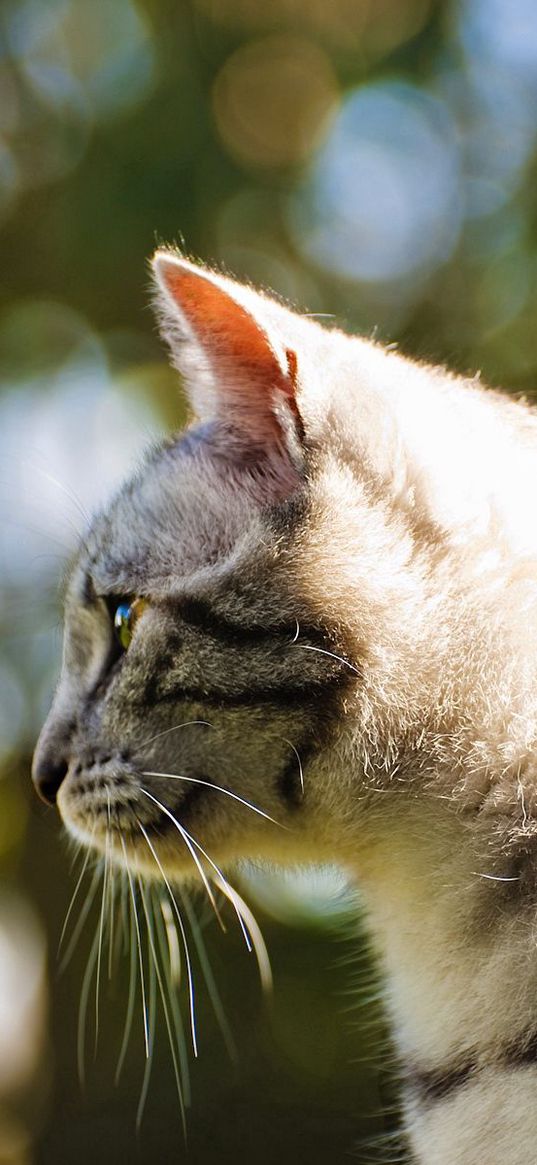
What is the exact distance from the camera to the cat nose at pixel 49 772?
0.89m

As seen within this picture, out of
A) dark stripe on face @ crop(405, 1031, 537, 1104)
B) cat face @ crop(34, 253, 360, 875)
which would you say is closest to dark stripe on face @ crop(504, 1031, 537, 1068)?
dark stripe on face @ crop(405, 1031, 537, 1104)

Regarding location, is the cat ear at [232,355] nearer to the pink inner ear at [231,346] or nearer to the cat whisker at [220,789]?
the pink inner ear at [231,346]

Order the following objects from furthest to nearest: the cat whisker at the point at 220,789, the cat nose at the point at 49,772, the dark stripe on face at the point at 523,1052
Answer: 1. the cat nose at the point at 49,772
2. the cat whisker at the point at 220,789
3. the dark stripe on face at the point at 523,1052

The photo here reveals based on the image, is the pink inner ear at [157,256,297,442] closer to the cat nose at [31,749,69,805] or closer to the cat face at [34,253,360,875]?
the cat face at [34,253,360,875]

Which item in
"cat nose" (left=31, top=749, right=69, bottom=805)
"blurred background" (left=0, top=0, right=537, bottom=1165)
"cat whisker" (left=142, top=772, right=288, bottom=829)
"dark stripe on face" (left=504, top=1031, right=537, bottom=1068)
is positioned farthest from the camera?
"blurred background" (left=0, top=0, right=537, bottom=1165)

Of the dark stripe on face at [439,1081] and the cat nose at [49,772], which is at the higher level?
the cat nose at [49,772]

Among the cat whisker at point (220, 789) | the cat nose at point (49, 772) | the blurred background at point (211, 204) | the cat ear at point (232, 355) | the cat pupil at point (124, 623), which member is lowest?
the cat whisker at point (220, 789)

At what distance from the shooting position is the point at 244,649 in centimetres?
73

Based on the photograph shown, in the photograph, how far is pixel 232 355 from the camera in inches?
29.1

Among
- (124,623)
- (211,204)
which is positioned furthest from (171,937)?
(211,204)

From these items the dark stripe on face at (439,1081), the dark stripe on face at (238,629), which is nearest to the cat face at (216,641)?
the dark stripe on face at (238,629)

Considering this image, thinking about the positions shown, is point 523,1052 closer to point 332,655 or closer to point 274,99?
point 332,655

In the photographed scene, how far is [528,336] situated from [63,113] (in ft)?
3.85

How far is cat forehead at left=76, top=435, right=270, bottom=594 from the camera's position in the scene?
2.58 feet
